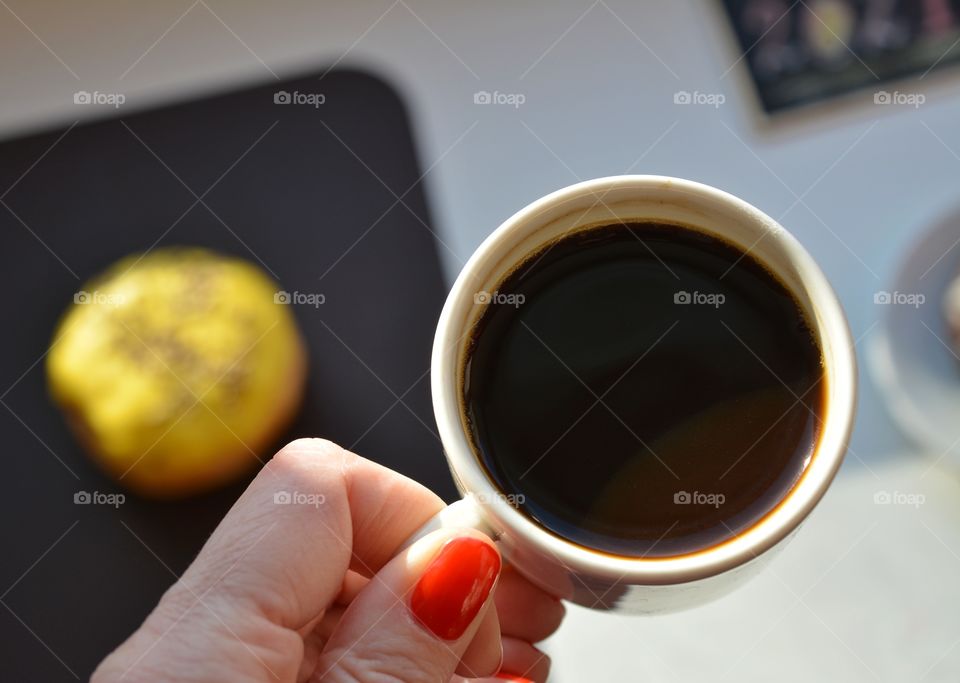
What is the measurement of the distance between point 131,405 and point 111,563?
0.47 feet

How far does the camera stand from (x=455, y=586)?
18.4 inches

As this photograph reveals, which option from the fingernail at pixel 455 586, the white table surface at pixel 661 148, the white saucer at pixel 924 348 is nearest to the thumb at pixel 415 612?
the fingernail at pixel 455 586

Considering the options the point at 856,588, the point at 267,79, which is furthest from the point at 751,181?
the point at 267,79

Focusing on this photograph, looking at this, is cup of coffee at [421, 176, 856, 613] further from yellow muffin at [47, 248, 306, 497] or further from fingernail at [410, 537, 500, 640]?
yellow muffin at [47, 248, 306, 497]

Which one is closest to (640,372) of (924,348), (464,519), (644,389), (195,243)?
(644,389)

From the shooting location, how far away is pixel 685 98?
0.83 metres

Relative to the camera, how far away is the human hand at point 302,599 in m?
0.45

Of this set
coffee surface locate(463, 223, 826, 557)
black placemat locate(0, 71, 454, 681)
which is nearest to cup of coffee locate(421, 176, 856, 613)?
coffee surface locate(463, 223, 826, 557)

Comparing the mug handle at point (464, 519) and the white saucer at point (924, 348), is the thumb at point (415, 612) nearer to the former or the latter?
the mug handle at point (464, 519)

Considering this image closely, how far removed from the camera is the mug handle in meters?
0.45

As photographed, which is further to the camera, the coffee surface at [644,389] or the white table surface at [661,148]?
the white table surface at [661,148]

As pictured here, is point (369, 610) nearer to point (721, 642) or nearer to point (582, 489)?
point (582, 489)

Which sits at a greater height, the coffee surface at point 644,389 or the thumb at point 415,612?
the coffee surface at point 644,389

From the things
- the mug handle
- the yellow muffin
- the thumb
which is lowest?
the thumb
